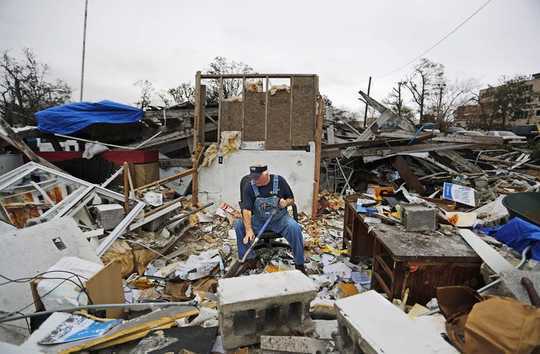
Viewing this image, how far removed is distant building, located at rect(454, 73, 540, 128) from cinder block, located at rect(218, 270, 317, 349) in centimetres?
2927

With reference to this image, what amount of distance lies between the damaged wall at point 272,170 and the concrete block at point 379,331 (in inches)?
158

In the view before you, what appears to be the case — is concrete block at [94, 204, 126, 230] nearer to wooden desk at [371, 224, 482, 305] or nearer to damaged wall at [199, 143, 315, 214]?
damaged wall at [199, 143, 315, 214]

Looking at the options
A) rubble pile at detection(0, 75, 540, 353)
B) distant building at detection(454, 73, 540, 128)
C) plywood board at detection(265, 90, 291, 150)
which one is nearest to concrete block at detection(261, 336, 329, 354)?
rubble pile at detection(0, 75, 540, 353)

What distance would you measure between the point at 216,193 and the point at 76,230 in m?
3.12

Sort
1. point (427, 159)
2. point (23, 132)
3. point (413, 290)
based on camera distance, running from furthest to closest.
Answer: point (427, 159), point (23, 132), point (413, 290)

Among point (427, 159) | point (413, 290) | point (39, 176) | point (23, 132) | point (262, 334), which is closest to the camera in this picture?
point (262, 334)

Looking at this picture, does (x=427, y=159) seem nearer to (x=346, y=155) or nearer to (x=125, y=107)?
(x=346, y=155)

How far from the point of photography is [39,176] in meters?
4.45

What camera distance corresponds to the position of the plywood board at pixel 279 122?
5730 millimetres

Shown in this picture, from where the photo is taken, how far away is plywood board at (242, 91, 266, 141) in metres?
5.78

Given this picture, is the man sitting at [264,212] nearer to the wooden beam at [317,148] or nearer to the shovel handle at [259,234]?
the shovel handle at [259,234]

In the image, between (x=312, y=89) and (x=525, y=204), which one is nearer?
(x=525, y=204)

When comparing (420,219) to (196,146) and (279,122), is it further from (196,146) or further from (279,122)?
(196,146)

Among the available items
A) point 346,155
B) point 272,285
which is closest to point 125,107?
point 346,155
